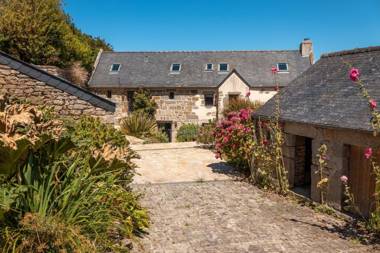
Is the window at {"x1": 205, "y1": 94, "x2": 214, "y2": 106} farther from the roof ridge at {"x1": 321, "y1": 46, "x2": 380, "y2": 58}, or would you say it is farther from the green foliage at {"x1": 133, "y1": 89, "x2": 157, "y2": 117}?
the roof ridge at {"x1": 321, "y1": 46, "x2": 380, "y2": 58}

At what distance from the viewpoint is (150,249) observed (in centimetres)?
572

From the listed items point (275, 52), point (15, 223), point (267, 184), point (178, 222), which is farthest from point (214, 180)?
point (275, 52)

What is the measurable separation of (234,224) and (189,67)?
70.5 ft

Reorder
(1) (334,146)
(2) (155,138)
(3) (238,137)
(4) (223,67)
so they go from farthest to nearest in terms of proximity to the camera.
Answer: (4) (223,67) → (2) (155,138) → (3) (238,137) → (1) (334,146)

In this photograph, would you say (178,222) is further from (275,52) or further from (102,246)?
(275,52)

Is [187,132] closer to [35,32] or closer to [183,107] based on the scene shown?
[183,107]

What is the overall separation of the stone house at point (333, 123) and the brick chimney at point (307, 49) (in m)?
18.3

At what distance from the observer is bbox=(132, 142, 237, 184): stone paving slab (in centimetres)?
1135

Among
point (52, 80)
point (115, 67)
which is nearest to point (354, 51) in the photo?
point (52, 80)

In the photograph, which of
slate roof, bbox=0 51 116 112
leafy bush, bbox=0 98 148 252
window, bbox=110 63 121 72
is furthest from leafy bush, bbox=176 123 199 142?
leafy bush, bbox=0 98 148 252

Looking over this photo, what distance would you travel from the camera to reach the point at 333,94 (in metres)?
8.58

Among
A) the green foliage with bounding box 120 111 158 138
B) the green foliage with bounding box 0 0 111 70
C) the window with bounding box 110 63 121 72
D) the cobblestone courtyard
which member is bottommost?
the cobblestone courtyard

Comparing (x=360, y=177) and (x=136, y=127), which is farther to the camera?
(x=136, y=127)

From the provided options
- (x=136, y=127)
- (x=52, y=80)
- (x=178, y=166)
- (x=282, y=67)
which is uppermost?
(x=282, y=67)
